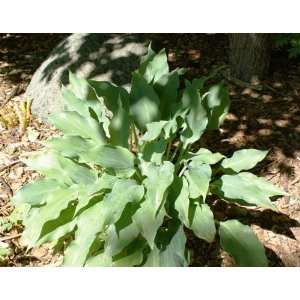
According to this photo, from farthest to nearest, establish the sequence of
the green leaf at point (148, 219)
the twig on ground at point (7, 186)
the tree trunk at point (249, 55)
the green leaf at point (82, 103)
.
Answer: the tree trunk at point (249, 55), the twig on ground at point (7, 186), the green leaf at point (82, 103), the green leaf at point (148, 219)

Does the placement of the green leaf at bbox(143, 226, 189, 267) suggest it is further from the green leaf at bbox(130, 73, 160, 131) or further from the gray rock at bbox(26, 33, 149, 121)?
the gray rock at bbox(26, 33, 149, 121)

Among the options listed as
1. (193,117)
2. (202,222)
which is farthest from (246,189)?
(193,117)

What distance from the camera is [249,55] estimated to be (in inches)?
185

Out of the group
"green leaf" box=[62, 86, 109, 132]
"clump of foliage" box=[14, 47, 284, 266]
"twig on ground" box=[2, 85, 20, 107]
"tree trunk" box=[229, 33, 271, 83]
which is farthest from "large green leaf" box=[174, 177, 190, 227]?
"twig on ground" box=[2, 85, 20, 107]

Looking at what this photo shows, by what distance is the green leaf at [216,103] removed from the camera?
3.29 m

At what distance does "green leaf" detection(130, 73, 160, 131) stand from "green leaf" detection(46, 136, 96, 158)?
1.26ft

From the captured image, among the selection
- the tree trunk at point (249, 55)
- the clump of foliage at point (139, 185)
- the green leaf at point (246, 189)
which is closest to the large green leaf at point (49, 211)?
the clump of foliage at point (139, 185)

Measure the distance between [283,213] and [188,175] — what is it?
108 centimetres

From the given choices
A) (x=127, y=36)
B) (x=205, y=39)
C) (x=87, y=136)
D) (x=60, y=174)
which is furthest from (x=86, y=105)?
(x=205, y=39)

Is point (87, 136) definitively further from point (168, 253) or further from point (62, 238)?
point (168, 253)

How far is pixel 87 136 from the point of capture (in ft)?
10.8

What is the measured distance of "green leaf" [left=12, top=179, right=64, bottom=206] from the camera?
3134mm

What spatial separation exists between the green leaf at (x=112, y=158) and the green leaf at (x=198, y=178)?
14.4 inches

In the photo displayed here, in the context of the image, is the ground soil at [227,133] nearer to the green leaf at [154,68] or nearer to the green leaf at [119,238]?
the green leaf at [119,238]
